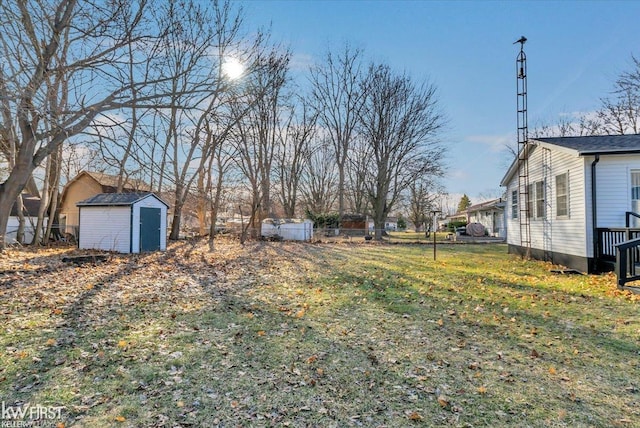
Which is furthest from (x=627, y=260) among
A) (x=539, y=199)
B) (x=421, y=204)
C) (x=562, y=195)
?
(x=421, y=204)

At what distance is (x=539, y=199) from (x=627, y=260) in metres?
5.39

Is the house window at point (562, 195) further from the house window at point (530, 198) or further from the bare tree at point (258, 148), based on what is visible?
the bare tree at point (258, 148)

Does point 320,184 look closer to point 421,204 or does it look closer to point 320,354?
point 421,204

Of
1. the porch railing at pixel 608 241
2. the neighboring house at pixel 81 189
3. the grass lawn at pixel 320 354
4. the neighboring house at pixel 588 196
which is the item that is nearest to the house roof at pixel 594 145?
the neighboring house at pixel 588 196

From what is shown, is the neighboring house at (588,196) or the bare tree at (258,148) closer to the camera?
the neighboring house at (588,196)

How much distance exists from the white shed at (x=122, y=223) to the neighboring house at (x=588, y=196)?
15498 mm

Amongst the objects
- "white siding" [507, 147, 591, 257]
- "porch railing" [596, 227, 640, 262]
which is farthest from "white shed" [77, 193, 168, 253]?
"porch railing" [596, 227, 640, 262]

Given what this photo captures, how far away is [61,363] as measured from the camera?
3426 mm

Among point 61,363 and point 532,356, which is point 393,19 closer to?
point 532,356

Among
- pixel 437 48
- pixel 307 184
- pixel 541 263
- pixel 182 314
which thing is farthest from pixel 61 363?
pixel 307 184

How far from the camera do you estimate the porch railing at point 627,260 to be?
6.64 m

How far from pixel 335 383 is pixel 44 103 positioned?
694 centimetres

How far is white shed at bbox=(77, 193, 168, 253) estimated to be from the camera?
13.8m

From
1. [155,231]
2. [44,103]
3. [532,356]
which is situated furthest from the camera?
[155,231]
